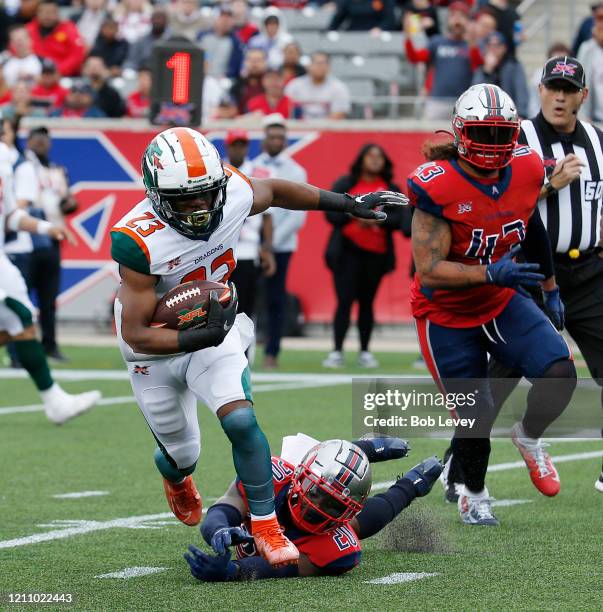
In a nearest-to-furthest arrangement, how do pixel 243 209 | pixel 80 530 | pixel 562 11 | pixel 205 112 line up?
1. pixel 243 209
2. pixel 80 530
3. pixel 205 112
4. pixel 562 11

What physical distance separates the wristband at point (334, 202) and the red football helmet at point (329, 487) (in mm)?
1071

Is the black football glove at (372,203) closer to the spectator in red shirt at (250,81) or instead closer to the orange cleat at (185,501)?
the orange cleat at (185,501)

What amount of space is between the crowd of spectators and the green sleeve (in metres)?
8.25

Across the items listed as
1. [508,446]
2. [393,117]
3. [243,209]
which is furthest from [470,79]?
[243,209]

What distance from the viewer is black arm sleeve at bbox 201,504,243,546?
4.58 meters

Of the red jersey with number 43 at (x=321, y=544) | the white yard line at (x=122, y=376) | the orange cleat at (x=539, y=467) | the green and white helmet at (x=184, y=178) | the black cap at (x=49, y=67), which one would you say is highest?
the green and white helmet at (x=184, y=178)

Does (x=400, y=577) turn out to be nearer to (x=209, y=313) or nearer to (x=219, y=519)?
(x=219, y=519)

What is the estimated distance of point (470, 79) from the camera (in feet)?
47.5

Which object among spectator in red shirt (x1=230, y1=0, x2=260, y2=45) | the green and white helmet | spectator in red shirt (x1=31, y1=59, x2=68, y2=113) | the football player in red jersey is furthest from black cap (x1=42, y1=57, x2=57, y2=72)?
the green and white helmet

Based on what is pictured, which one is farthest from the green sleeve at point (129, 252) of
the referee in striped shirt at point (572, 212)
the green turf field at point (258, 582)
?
the referee in striped shirt at point (572, 212)

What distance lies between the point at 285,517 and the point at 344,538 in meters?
0.23

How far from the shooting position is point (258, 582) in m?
4.60

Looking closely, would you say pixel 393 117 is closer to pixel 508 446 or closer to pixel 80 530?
pixel 508 446

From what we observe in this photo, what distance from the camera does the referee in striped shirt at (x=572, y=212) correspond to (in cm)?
616
